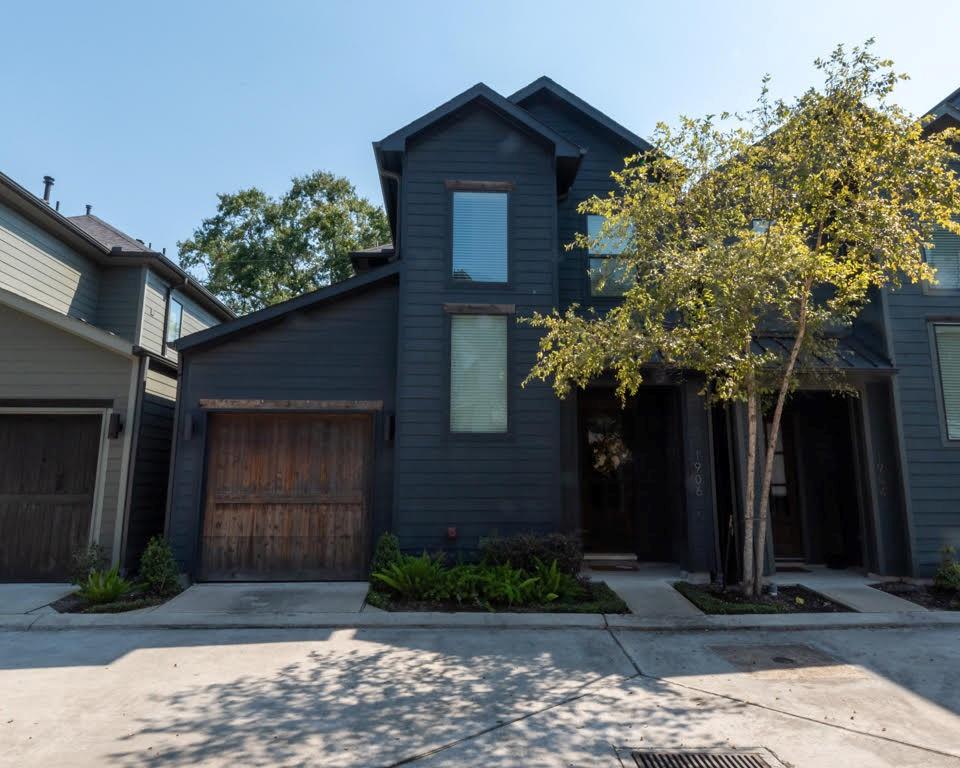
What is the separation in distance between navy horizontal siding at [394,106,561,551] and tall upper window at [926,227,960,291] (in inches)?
223

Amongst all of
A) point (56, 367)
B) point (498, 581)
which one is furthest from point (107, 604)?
point (498, 581)

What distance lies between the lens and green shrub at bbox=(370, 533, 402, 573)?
26.0ft

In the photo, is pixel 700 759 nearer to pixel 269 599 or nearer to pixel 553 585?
pixel 553 585

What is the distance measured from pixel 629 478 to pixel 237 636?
6.47m

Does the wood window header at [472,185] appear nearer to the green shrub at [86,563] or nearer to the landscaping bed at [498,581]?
the landscaping bed at [498,581]

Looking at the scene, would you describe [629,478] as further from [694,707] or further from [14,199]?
[14,199]

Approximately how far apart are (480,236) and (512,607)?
5.31 meters

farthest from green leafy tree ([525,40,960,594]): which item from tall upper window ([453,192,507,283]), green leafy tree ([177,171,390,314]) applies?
green leafy tree ([177,171,390,314])

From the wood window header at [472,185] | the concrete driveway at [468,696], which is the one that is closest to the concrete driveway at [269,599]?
the concrete driveway at [468,696]

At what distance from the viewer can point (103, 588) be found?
7258 mm

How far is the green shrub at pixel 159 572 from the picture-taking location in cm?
773

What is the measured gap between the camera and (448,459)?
863cm

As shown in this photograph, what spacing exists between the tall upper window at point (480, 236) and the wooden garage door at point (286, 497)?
2710 millimetres

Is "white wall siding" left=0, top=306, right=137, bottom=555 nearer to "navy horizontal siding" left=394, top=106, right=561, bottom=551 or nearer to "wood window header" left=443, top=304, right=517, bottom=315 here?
"navy horizontal siding" left=394, top=106, right=561, bottom=551
